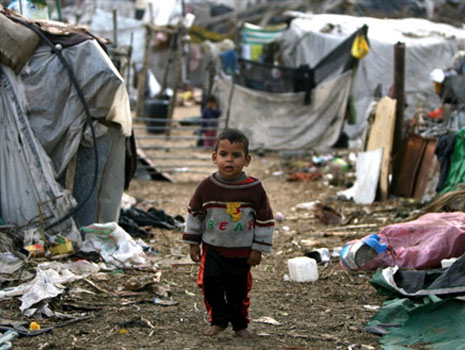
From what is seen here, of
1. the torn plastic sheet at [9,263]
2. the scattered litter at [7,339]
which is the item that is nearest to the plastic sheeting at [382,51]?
the torn plastic sheet at [9,263]

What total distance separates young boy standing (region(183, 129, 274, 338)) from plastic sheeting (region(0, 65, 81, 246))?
7.62 feet

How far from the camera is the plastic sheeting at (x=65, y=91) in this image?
5.62 metres

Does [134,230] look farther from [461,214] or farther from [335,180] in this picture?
[335,180]

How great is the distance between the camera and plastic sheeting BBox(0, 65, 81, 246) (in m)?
5.59

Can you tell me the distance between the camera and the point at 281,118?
14.1m

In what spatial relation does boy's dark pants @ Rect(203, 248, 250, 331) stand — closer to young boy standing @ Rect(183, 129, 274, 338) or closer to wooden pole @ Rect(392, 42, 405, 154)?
young boy standing @ Rect(183, 129, 274, 338)

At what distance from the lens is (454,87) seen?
1131cm

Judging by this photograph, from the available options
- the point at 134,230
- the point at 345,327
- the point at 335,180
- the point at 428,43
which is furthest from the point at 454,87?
the point at 345,327

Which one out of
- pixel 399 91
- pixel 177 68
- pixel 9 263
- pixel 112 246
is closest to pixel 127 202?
pixel 112 246

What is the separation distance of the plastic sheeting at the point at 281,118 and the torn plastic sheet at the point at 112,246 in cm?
861

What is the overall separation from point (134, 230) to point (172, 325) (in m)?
2.89

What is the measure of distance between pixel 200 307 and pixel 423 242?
2.13 metres

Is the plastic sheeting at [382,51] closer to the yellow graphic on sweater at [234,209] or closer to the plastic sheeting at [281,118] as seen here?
the plastic sheeting at [281,118]

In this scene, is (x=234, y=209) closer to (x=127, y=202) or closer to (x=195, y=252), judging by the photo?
(x=195, y=252)
